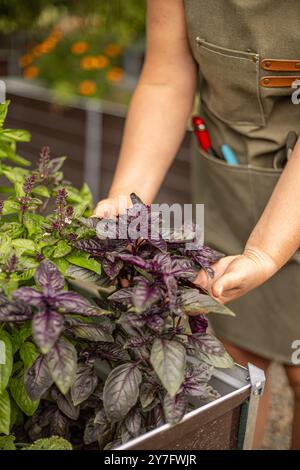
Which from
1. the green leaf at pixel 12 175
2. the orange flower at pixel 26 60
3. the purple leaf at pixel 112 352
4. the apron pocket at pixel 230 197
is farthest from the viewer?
the orange flower at pixel 26 60

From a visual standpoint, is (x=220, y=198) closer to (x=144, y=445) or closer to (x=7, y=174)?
(x=7, y=174)

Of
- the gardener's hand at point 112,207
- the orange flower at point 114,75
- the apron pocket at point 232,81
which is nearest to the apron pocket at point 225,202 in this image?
the apron pocket at point 232,81

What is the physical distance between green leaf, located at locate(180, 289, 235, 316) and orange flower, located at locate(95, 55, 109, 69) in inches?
131

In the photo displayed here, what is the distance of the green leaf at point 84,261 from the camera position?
1.01 m

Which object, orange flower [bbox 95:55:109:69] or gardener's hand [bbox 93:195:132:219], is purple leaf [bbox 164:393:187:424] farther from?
orange flower [bbox 95:55:109:69]

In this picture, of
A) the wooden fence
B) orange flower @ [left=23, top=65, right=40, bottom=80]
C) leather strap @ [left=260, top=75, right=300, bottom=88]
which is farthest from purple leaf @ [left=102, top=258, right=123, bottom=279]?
orange flower @ [left=23, top=65, right=40, bottom=80]

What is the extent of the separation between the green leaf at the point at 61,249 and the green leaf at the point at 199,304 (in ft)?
0.66

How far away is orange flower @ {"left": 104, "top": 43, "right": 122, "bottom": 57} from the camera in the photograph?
4266mm

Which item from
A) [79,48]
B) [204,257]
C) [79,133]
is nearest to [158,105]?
[204,257]

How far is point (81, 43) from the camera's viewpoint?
4.25m

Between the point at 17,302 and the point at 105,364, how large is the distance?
11.9 inches

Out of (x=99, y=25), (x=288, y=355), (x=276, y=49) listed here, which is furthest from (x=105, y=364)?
(x=99, y=25)

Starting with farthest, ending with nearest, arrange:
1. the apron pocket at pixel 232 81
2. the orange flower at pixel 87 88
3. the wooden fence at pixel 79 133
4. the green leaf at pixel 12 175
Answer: the orange flower at pixel 87 88, the wooden fence at pixel 79 133, the apron pocket at pixel 232 81, the green leaf at pixel 12 175

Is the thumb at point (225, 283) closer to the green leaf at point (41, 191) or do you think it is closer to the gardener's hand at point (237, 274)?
the gardener's hand at point (237, 274)
